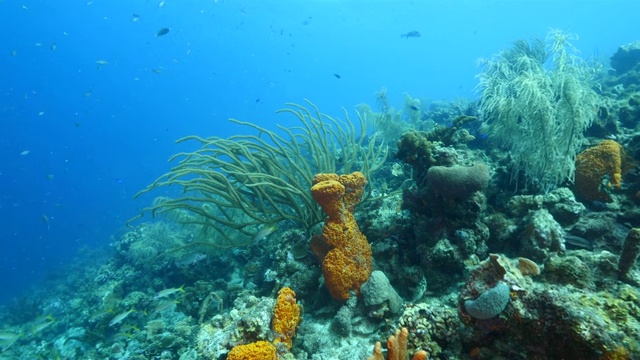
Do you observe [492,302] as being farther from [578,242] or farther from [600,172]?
[600,172]

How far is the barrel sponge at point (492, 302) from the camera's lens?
8.65 ft

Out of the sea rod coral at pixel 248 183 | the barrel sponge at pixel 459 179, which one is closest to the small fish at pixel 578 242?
the barrel sponge at pixel 459 179

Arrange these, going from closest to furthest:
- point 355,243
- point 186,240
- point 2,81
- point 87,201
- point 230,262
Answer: point 355,243
point 230,262
point 186,240
point 87,201
point 2,81

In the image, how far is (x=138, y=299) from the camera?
26.0 feet

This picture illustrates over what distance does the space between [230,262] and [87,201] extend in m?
65.7

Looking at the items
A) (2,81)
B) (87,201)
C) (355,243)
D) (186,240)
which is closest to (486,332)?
(355,243)

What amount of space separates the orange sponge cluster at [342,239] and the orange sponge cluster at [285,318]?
1.80 ft

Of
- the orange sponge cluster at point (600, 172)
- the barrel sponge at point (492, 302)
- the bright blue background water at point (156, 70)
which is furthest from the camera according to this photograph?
the bright blue background water at point (156, 70)

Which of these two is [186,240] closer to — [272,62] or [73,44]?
[73,44]

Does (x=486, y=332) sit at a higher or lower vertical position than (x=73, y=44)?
lower

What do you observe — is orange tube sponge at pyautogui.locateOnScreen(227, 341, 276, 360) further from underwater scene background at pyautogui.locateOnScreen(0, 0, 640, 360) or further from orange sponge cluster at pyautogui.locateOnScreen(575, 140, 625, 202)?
orange sponge cluster at pyautogui.locateOnScreen(575, 140, 625, 202)

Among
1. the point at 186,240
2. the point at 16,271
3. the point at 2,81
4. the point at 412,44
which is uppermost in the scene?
the point at 412,44

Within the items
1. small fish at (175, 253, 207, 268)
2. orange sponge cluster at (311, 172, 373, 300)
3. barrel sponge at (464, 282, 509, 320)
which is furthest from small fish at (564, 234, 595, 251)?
small fish at (175, 253, 207, 268)

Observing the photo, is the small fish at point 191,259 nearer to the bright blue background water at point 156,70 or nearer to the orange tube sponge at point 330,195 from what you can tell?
the orange tube sponge at point 330,195
